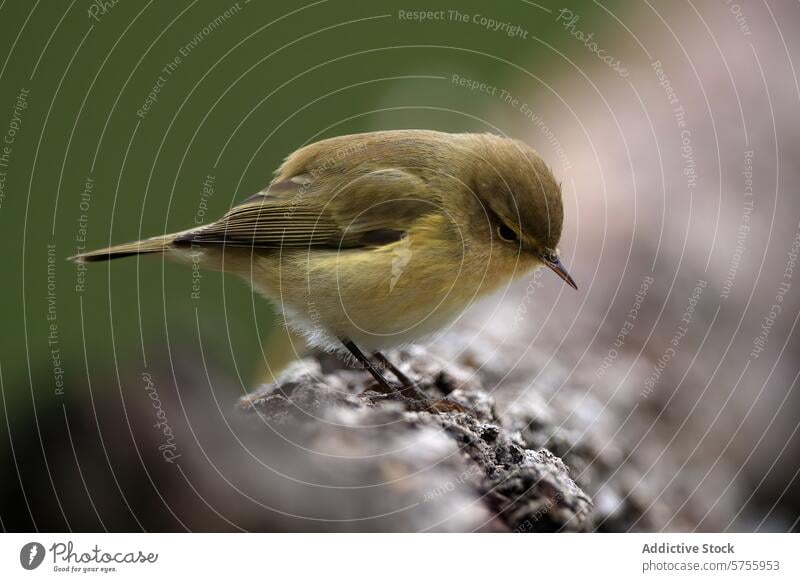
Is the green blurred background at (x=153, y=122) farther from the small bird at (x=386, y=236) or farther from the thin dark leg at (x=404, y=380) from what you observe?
the thin dark leg at (x=404, y=380)

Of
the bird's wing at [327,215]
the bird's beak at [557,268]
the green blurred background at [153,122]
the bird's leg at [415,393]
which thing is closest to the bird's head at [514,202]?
the bird's beak at [557,268]

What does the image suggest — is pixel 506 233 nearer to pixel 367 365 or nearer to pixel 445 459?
pixel 367 365

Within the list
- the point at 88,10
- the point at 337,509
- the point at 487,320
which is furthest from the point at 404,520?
the point at 88,10

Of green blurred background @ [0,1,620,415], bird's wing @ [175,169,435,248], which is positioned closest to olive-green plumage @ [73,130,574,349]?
bird's wing @ [175,169,435,248]

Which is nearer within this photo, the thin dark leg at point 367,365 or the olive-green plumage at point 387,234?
the olive-green plumage at point 387,234

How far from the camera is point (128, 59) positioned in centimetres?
306

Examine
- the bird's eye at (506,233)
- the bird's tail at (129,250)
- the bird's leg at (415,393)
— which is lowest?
the bird's leg at (415,393)

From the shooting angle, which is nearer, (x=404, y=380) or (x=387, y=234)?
(x=387, y=234)

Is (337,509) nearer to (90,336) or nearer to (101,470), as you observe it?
(101,470)

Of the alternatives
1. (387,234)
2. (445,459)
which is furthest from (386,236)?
(445,459)

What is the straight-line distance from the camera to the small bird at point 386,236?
295 cm

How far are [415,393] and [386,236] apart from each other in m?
0.65

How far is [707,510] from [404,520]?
1.38 meters

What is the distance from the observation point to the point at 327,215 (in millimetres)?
3180
